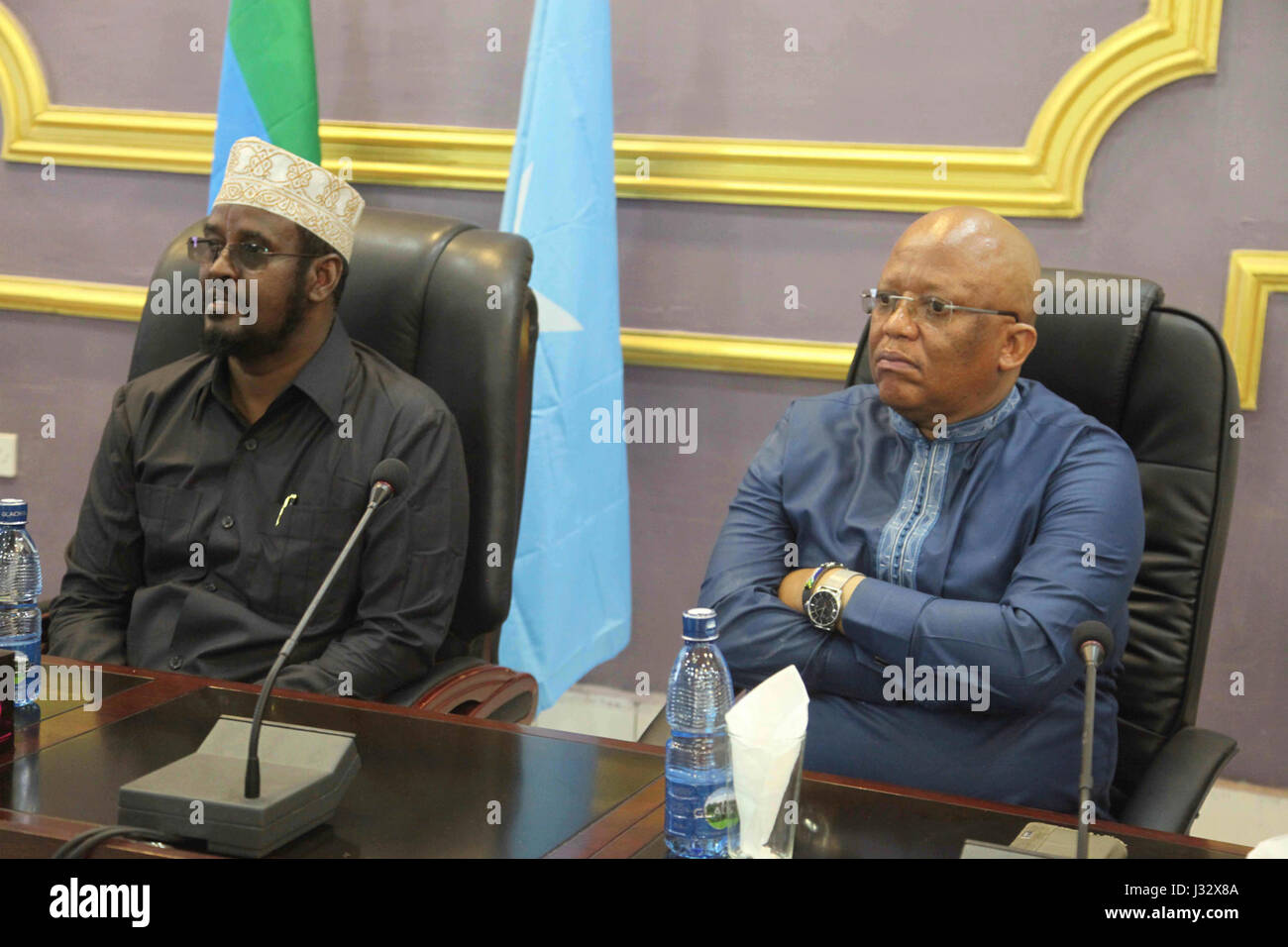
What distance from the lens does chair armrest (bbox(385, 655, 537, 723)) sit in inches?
68.6

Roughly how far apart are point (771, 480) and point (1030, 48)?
1313mm

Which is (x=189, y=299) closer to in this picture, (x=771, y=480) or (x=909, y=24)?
(x=771, y=480)

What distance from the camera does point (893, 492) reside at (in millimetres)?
→ 1839

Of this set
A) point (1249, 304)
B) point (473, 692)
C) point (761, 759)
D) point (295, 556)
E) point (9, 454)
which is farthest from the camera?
point (9, 454)

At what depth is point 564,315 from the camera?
2.76 m

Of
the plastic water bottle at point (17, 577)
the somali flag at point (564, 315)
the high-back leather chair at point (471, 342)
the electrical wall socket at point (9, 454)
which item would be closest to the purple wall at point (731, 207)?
the electrical wall socket at point (9, 454)

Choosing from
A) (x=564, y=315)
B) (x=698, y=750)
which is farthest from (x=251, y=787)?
(x=564, y=315)

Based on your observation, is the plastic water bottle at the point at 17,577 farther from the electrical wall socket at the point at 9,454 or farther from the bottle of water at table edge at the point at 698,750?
the electrical wall socket at the point at 9,454

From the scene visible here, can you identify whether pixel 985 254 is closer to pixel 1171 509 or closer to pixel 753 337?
pixel 1171 509

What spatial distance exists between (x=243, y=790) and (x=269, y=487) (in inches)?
36.3

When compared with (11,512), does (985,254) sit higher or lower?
higher

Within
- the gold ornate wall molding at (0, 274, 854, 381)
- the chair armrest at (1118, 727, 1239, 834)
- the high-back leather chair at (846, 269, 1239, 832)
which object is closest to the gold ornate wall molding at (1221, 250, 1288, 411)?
the gold ornate wall molding at (0, 274, 854, 381)

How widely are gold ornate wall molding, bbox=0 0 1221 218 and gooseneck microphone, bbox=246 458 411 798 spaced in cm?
172
